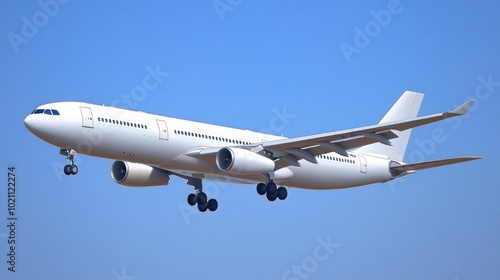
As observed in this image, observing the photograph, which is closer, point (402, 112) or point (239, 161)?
point (239, 161)

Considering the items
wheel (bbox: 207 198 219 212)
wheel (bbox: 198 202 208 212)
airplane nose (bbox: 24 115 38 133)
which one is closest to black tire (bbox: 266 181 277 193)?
wheel (bbox: 207 198 219 212)

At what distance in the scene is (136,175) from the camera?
162ft

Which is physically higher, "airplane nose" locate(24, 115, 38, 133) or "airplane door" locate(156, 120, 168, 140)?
"airplane door" locate(156, 120, 168, 140)

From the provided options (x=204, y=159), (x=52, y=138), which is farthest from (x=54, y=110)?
(x=204, y=159)

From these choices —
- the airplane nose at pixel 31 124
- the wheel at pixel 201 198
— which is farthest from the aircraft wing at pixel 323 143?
the airplane nose at pixel 31 124

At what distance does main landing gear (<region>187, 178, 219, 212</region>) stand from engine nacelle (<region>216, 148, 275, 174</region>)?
6423 millimetres

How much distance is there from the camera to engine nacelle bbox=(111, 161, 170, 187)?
49250 millimetres

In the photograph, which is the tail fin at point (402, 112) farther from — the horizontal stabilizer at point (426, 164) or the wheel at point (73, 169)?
the wheel at point (73, 169)

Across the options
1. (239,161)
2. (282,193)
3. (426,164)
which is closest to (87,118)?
(239,161)

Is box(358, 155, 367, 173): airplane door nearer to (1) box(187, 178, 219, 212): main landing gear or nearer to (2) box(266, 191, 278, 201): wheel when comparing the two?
(2) box(266, 191, 278, 201): wheel

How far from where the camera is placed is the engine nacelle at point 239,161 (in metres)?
45.7

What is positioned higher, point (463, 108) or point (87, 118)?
point (87, 118)

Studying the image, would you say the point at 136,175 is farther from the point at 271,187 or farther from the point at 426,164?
the point at 426,164

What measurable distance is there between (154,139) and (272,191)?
7.68 m
